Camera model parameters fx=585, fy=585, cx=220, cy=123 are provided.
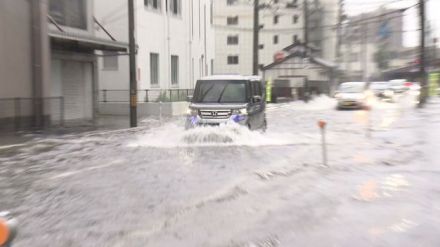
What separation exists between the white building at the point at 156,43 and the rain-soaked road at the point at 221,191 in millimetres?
12864

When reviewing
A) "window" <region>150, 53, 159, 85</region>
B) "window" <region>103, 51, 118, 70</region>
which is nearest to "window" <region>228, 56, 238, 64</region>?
"window" <region>150, 53, 159, 85</region>

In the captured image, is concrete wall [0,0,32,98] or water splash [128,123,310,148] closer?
water splash [128,123,310,148]

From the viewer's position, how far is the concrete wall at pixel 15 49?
1914 cm

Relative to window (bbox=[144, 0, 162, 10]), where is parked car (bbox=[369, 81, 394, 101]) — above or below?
below

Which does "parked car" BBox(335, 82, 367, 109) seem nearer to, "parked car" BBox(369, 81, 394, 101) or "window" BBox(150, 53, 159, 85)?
"window" BBox(150, 53, 159, 85)

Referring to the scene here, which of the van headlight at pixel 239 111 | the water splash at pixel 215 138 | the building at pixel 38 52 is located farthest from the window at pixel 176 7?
the van headlight at pixel 239 111

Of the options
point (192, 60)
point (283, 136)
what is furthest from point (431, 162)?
point (192, 60)

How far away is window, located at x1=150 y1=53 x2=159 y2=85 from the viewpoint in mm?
34125

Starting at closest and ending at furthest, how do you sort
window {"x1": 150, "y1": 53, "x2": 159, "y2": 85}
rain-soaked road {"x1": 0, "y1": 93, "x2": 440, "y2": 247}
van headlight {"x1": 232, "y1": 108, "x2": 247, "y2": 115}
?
rain-soaked road {"x1": 0, "y1": 93, "x2": 440, "y2": 247}, van headlight {"x1": 232, "y1": 108, "x2": 247, "y2": 115}, window {"x1": 150, "y1": 53, "x2": 159, "y2": 85}

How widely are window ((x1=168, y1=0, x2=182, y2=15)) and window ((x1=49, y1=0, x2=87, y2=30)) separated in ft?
39.7

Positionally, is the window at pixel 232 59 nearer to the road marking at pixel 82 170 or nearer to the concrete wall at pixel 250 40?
the concrete wall at pixel 250 40

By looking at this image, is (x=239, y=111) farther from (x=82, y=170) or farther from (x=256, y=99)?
(x=82, y=170)

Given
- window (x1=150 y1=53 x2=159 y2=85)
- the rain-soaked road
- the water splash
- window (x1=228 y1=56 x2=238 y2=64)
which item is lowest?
the rain-soaked road

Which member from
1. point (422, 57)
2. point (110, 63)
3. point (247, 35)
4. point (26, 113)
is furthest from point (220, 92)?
point (247, 35)
